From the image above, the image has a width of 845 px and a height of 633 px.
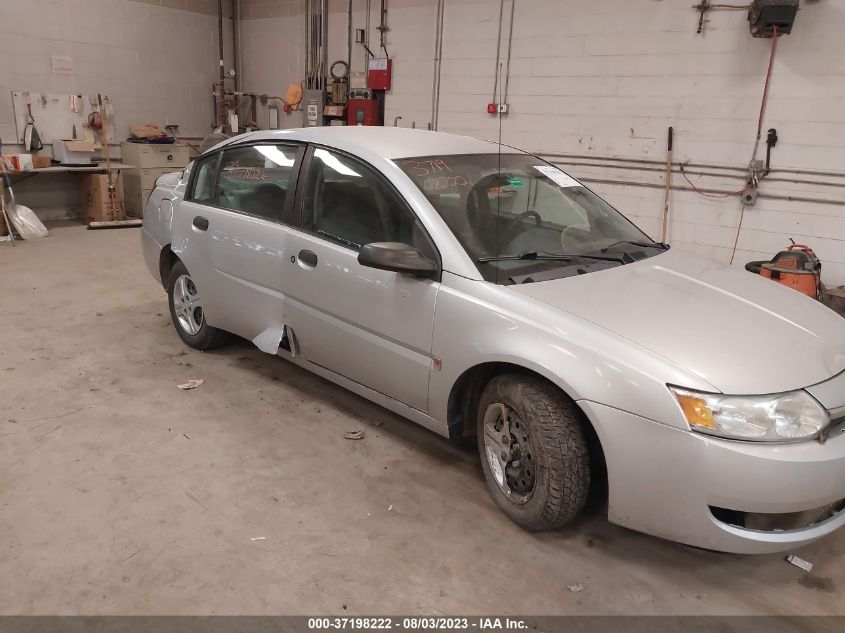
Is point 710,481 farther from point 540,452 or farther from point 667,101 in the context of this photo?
point 667,101

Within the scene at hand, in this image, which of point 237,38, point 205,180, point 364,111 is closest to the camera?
point 205,180

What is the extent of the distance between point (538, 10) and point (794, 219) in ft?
10.6

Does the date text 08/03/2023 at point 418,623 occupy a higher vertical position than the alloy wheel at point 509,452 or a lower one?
lower

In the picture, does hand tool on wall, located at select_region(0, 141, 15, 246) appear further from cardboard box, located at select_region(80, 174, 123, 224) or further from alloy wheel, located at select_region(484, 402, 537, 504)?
alloy wheel, located at select_region(484, 402, 537, 504)

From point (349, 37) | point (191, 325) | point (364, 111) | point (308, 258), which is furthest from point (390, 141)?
point (349, 37)

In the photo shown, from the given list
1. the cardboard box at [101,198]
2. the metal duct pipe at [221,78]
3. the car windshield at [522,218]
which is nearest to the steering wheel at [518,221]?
the car windshield at [522,218]

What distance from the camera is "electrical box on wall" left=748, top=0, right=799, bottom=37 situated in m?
4.83

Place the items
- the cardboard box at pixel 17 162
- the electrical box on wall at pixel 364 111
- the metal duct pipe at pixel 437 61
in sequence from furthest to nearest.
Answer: the electrical box on wall at pixel 364 111
the metal duct pipe at pixel 437 61
the cardboard box at pixel 17 162

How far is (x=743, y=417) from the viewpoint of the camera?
5.98 ft

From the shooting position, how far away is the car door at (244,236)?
3.05 m

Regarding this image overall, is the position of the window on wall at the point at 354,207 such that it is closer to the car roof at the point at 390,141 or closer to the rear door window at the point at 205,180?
the car roof at the point at 390,141

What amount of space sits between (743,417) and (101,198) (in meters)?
8.01

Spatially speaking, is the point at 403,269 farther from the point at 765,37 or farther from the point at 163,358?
the point at 765,37

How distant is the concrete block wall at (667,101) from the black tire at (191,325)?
420 centimetres
